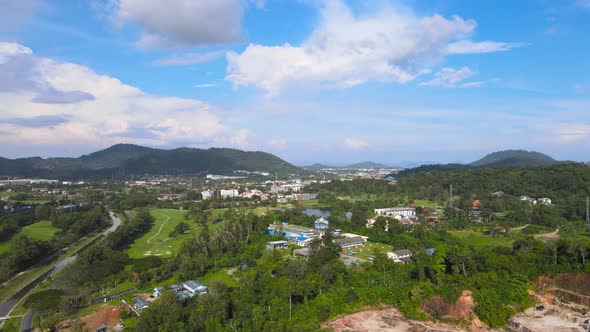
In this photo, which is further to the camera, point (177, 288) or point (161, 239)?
point (161, 239)

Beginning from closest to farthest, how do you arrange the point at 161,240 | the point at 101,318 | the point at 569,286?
1. the point at 101,318
2. the point at 569,286
3. the point at 161,240

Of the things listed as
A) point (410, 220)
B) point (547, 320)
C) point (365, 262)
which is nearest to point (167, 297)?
point (365, 262)

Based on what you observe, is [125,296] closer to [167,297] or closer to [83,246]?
[167,297]

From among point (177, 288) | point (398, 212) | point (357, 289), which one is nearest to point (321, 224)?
point (398, 212)

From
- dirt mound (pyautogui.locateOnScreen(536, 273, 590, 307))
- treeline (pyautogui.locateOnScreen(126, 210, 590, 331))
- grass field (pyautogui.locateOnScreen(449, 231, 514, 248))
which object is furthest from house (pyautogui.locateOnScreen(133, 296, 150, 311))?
grass field (pyautogui.locateOnScreen(449, 231, 514, 248))

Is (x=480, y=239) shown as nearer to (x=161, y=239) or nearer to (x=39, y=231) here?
(x=161, y=239)

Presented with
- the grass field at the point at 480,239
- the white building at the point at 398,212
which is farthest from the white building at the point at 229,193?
the grass field at the point at 480,239

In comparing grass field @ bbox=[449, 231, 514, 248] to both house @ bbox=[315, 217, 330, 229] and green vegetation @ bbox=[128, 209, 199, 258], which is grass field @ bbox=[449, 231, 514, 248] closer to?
house @ bbox=[315, 217, 330, 229]
